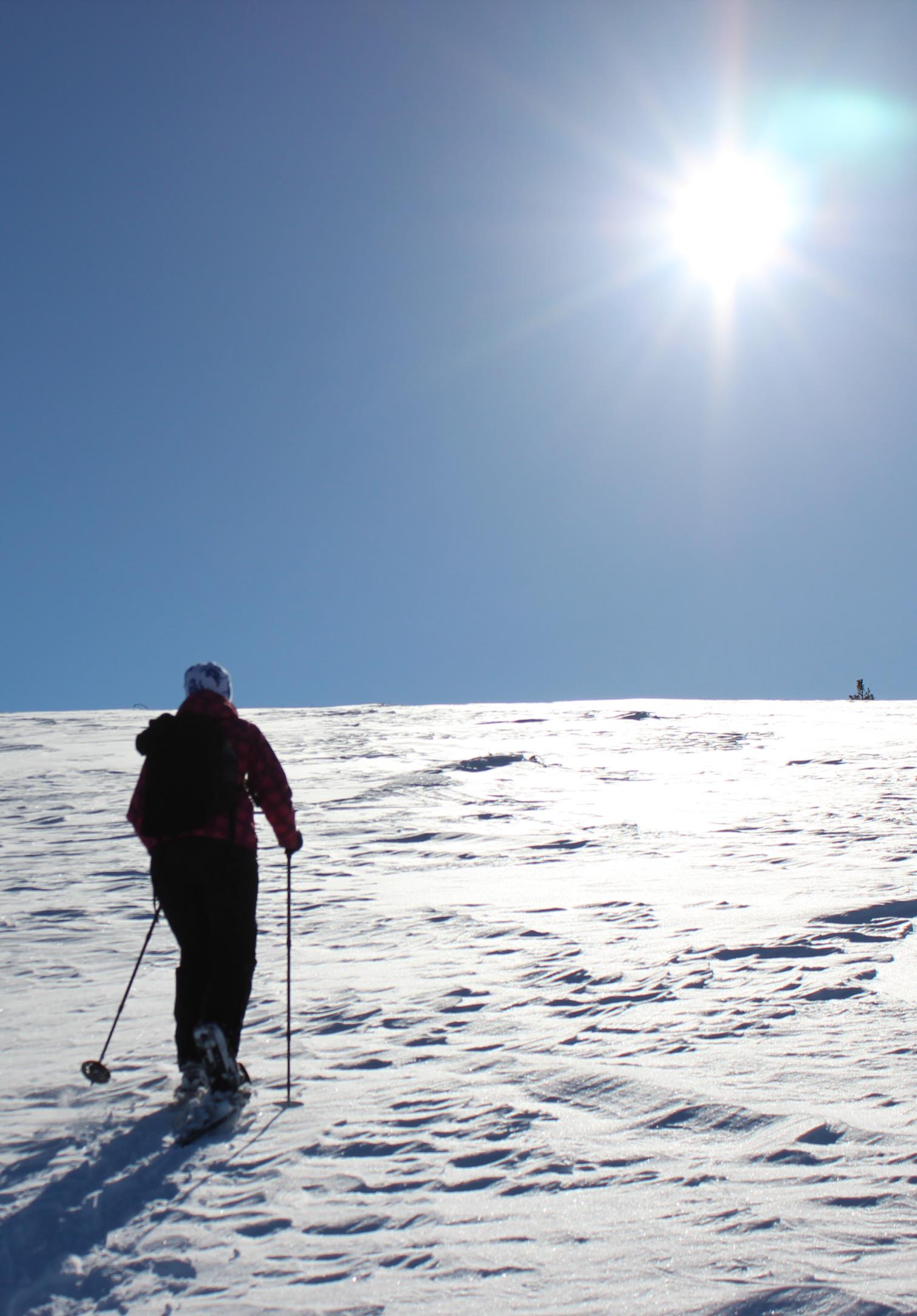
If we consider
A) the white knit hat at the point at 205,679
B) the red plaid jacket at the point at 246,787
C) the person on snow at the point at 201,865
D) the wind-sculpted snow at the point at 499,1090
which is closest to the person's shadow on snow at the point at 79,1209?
the wind-sculpted snow at the point at 499,1090

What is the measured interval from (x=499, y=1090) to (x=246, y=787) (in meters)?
1.75

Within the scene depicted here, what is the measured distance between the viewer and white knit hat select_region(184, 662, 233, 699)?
4527mm

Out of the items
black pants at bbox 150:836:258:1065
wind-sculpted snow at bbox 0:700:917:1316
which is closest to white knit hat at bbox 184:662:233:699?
black pants at bbox 150:836:258:1065

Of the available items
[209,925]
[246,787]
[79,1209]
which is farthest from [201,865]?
[79,1209]

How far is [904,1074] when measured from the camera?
413cm

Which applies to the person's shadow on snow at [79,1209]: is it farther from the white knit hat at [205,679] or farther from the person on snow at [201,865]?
the white knit hat at [205,679]

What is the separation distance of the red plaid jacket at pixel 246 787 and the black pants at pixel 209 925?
8 cm

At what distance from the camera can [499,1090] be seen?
13.8 feet

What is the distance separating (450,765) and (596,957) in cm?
1086

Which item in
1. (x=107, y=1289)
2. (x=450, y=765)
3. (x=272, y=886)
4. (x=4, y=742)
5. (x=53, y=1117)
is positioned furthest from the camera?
(x=4, y=742)

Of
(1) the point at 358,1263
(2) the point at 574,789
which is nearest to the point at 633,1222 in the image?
(1) the point at 358,1263

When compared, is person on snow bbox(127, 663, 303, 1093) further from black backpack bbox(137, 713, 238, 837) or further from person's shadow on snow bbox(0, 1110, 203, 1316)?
person's shadow on snow bbox(0, 1110, 203, 1316)

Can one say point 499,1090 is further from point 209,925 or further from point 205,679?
point 205,679

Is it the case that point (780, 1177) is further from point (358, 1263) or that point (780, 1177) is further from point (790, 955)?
point (790, 955)
